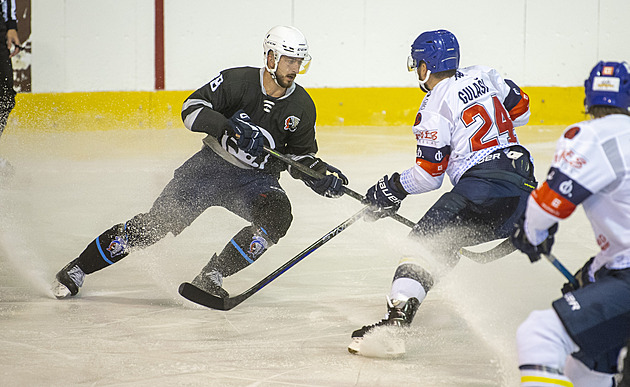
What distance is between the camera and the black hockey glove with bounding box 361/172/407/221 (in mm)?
2754

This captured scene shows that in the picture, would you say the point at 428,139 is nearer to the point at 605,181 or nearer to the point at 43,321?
the point at 605,181

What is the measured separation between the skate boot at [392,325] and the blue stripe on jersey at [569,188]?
0.85 meters

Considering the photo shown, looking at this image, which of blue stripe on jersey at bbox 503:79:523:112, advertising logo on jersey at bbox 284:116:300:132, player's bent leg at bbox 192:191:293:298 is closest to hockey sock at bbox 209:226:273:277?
player's bent leg at bbox 192:191:293:298

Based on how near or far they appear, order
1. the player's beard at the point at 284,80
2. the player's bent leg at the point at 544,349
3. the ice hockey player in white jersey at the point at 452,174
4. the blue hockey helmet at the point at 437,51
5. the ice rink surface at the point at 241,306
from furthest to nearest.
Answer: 1. the player's beard at the point at 284,80
2. the blue hockey helmet at the point at 437,51
3. the ice hockey player in white jersey at the point at 452,174
4. the ice rink surface at the point at 241,306
5. the player's bent leg at the point at 544,349

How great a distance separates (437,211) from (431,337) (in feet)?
1.40

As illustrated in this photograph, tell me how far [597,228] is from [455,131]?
2.91 feet

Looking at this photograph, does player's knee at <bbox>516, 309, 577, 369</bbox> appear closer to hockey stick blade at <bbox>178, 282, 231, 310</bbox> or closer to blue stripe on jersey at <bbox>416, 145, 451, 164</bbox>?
blue stripe on jersey at <bbox>416, 145, 451, 164</bbox>

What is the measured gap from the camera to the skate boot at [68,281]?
3.14 meters

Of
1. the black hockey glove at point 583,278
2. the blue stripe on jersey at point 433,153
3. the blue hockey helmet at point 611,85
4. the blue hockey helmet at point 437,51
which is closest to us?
the blue hockey helmet at point 611,85

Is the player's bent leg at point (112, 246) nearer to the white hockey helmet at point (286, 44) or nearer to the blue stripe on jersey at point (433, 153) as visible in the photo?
the white hockey helmet at point (286, 44)

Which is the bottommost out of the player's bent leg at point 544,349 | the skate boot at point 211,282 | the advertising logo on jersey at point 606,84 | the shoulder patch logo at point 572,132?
the skate boot at point 211,282

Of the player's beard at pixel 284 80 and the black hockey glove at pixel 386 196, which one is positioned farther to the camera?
the player's beard at pixel 284 80

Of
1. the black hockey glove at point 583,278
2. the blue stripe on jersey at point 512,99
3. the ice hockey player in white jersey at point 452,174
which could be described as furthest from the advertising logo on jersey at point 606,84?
the blue stripe on jersey at point 512,99

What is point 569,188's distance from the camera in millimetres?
1693
